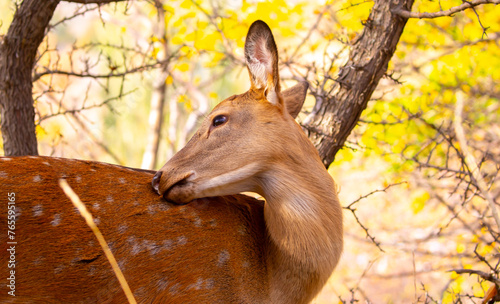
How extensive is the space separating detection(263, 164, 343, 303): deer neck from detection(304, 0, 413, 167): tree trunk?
137 centimetres

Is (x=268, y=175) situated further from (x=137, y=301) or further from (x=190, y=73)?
(x=190, y=73)

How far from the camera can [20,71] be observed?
4.93 m

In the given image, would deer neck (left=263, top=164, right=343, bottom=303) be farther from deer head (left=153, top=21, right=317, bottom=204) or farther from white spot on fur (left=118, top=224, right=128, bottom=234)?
white spot on fur (left=118, top=224, right=128, bottom=234)

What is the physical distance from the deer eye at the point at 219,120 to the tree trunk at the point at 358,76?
4.22 feet

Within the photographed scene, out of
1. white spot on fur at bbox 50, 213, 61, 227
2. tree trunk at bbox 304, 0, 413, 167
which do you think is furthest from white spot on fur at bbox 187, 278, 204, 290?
tree trunk at bbox 304, 0, 413, 167

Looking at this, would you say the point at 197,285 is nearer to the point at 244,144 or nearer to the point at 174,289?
the point at 174,289

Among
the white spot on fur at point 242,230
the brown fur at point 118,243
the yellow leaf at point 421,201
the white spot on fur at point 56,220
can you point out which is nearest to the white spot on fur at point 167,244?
the brown fur at point 118,243

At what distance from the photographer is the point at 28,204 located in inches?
128

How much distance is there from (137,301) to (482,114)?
606cm

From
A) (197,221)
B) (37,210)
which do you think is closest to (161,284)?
(197,221)

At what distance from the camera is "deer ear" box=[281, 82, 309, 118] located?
Answer: 177 inches

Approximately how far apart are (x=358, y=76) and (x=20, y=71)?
296cm

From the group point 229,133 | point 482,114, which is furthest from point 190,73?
point 229,133

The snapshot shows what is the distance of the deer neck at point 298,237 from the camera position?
3.60 metres
